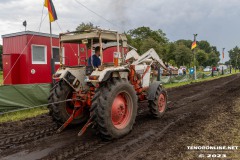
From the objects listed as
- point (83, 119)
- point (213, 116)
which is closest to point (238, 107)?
point (213, 116)

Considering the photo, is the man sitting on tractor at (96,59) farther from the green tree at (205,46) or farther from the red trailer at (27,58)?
the green tree at (205,46)

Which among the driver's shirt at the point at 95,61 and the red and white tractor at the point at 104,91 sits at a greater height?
the driver's shirt at the point at 95,61

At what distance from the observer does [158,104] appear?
297 inches

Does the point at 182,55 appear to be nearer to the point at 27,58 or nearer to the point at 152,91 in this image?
the point at 27,58

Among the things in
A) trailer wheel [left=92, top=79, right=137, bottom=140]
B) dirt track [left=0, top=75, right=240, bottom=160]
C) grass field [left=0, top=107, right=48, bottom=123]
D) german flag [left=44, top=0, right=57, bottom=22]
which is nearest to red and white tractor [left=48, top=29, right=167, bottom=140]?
trailer wheel [left=92, top=79, right=137, bottom=140]

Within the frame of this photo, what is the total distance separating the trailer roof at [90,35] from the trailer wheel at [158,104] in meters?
2.01

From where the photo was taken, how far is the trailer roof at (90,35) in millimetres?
5809

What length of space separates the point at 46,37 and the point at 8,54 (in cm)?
210

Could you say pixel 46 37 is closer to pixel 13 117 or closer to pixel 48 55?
pixel 48 55

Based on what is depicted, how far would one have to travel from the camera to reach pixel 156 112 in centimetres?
736

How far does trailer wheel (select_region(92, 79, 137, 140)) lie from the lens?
17.4 feet

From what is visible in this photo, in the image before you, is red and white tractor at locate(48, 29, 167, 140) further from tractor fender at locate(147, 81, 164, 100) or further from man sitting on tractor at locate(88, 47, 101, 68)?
man sitting on tractor at locate(88, 47, 101, 68)

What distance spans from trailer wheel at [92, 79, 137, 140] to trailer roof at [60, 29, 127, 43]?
1.11 meters

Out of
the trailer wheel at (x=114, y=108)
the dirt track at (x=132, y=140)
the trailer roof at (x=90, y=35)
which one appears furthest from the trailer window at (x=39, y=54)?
the trailer wheel at (x=114, y=108)
